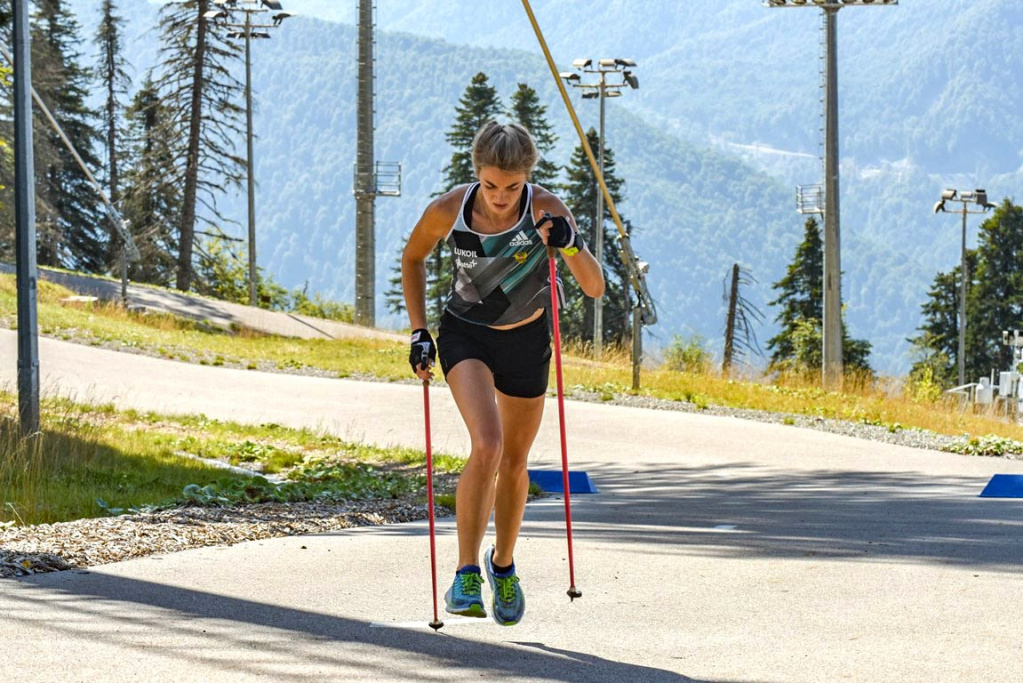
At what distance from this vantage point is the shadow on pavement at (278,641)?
5062 mm

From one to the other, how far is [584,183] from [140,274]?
23.7 metres

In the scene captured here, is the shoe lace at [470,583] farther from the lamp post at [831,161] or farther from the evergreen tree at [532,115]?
the evergreen tree at [532,115]

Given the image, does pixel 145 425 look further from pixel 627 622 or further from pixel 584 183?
pixel 584 183

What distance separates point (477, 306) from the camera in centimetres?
568

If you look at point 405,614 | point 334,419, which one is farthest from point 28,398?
point 405,614

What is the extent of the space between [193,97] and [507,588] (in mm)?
52218

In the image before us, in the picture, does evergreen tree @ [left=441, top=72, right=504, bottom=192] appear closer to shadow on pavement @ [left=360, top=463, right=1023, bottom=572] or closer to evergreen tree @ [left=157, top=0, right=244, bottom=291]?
evergreen tree @ [left=157, top=0, right=244, bottom=291]

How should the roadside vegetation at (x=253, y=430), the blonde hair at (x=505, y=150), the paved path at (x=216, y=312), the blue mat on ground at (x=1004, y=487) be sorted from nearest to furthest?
1. the blonde hair at (x=505, y=150)
2. the roadside vegetation at (x=253, y=430)
3. the blue mat on ground at (x=1004, y=487)
4. the paved path at (x=216, y=312)

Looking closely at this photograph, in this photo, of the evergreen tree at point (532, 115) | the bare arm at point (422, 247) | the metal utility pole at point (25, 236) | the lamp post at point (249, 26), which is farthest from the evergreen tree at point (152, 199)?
the bare arm at point (422, 247)

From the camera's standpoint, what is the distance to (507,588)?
5688 mm

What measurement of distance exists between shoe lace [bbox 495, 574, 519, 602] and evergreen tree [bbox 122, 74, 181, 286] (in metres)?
52.5

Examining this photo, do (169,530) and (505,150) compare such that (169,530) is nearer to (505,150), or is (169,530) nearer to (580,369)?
(505,150)

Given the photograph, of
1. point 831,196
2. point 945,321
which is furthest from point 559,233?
point 945,321

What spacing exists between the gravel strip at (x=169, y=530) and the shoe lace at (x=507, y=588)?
7.78 feet
